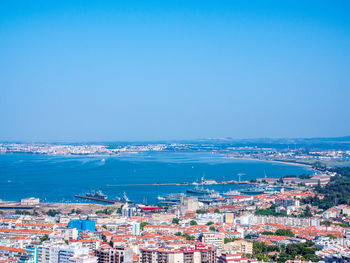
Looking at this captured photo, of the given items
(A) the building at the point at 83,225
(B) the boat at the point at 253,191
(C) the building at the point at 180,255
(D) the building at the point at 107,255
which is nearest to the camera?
(D) the building at the point at 107,255

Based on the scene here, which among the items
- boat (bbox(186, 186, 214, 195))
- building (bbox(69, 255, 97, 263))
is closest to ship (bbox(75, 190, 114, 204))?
boat (bbox(186, 186, 214, 195))

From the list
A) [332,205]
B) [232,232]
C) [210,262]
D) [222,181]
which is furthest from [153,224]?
[222,181]

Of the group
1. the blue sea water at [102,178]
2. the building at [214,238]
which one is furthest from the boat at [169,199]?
the building at [214,238]

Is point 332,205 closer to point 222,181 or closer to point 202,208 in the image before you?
point 202,208

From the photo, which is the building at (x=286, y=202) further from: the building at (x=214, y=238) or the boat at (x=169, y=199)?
the building at (x=214, y=238)

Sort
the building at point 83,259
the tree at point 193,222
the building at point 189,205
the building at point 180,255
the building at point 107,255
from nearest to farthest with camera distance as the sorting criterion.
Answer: the building at point 83,259, the building at point 107,255, the building at point 180,255, the tree at point 193,222, the building at point 189,205

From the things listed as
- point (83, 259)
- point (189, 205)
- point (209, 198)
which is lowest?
point (209, 198)

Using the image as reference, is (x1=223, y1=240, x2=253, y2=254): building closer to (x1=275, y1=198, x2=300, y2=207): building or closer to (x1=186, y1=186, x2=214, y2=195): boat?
(x1=275, y1=198, x2=300, y2=207): building

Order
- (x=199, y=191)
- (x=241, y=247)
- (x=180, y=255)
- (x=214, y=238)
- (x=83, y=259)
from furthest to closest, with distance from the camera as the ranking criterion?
(x=199, y=191) < (x=214, y=238) < (x=241, y=247) < (x=180, y=255) < (x=83, y=259)

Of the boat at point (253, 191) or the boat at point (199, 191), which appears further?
the boat at point (199, 191)

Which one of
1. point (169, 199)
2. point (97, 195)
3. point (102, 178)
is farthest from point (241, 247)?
point (102, 178)

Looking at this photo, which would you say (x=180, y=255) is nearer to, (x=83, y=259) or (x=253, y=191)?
(x=83, y=259)
